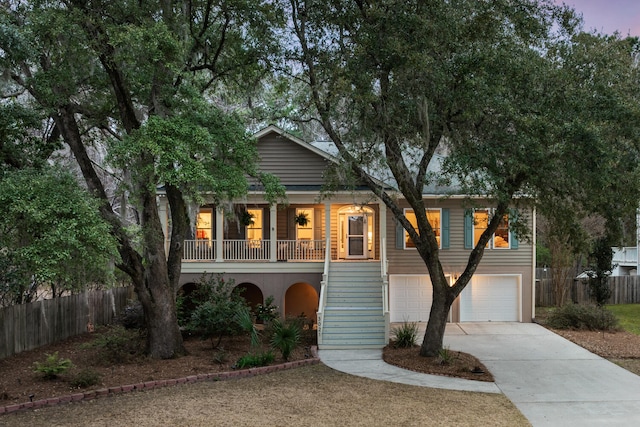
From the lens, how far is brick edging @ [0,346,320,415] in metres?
9.01

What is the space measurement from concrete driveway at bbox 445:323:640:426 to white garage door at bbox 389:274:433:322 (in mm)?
2313

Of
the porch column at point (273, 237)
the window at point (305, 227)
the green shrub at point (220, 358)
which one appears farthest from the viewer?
the window at point (305, 227)

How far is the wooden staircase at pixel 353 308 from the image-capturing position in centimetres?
1427

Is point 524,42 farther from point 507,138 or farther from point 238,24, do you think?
point 238,24

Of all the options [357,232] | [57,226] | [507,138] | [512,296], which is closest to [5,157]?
[57,226]

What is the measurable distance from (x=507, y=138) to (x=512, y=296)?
1067 centimetres

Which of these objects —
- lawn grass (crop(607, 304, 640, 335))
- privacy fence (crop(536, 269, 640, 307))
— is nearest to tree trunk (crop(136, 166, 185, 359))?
lawn grass (crop(607, 304, 640, 335))

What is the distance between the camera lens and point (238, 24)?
12.7 m

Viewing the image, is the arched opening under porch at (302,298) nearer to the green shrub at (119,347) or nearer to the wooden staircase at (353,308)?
the wooden staircase at (353,308)

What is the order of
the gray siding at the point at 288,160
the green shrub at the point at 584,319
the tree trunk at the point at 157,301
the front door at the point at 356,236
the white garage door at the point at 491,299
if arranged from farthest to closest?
1. the front door at the point at 356,236
2. the white garage door at the point at 491,299
3. the gray siding at the point at 288,160
4. the green shrub at the point at 584,319
5. the tree trunk at the point at 157,301

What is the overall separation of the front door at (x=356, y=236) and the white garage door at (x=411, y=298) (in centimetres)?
170

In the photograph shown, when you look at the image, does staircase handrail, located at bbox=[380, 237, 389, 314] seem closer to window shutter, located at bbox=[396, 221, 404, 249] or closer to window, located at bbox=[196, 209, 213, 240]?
window shutter, located at bbox=[396, 221, 404, 249]

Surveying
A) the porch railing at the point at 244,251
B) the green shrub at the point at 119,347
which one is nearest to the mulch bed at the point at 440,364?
the porch railing at the point at 244,251

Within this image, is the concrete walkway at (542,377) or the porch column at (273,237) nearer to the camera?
the concrete walkway at (542,377)
